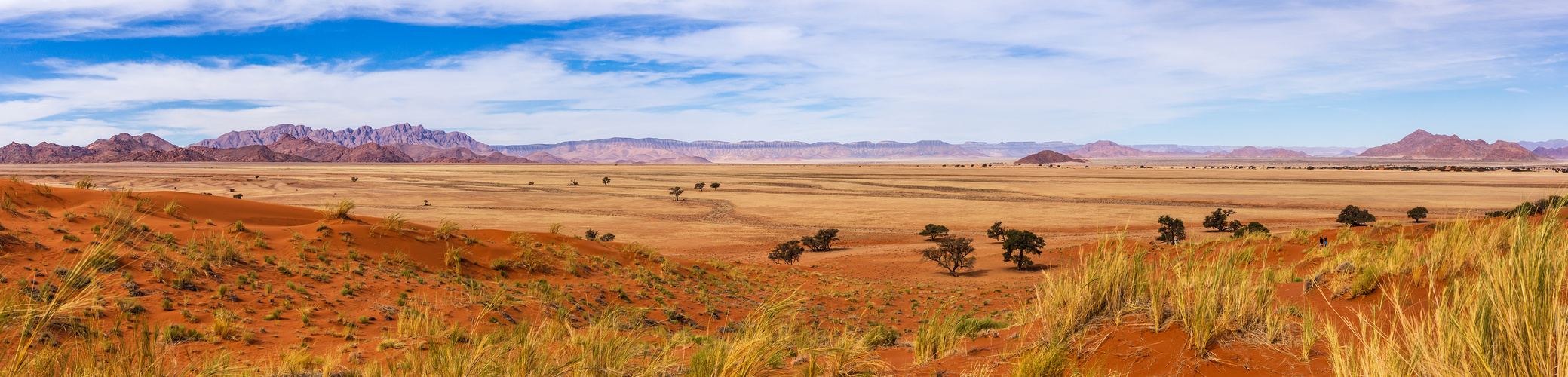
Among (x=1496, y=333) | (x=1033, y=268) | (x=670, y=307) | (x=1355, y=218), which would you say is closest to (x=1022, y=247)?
(x=1033, y=268)

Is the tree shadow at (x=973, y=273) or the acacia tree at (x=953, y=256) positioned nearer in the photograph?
the tree shadow at (x=973, y=273)

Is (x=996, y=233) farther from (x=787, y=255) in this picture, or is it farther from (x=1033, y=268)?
(x=787, y=255)

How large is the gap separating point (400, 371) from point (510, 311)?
5.76 meters

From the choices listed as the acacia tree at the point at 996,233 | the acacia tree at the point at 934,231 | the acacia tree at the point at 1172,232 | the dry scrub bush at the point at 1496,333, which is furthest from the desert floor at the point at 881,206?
the dry scrub bush at the point at 1496,333

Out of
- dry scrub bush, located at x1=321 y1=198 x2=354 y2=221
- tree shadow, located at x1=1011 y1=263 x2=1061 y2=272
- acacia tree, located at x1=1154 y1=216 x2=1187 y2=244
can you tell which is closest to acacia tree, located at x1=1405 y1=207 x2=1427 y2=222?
acacia tree, located at x1=1154 y1=216 x2=1187 y2=244

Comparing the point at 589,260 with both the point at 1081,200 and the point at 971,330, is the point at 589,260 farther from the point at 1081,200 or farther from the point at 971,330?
the point at 1081,200

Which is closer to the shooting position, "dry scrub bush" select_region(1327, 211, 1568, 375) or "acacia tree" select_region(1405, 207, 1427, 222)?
"dry scrub bush" select_region(1327, 211, 1568, 375)

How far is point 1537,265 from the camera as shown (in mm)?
3344

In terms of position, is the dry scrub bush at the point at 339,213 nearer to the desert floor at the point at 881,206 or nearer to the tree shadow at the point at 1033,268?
the desert floor at the point at 881,206

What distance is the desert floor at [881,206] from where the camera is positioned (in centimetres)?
3097

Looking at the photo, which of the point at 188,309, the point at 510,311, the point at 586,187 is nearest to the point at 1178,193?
the point at 586,187

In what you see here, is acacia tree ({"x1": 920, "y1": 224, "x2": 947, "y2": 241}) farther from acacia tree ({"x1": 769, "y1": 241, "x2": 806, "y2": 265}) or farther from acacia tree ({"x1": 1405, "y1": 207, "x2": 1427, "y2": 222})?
acacia tree ({"x1": 1405, "y1": 207, "x2": 1427, "y2": 222})

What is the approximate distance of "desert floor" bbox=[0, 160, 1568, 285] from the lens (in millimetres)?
30969

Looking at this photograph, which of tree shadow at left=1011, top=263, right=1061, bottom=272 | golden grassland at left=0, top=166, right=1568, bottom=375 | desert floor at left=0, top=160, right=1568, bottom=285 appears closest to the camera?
golden grassland at left=0, top=166, right=1568, bottom=375
